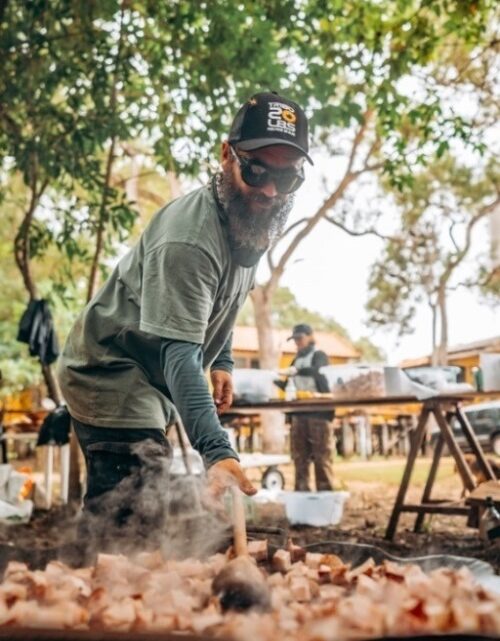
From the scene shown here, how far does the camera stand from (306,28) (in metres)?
5.13

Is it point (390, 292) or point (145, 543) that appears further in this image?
point (390, 292)

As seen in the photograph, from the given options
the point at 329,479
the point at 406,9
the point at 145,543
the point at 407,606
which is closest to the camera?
the point at 407,606

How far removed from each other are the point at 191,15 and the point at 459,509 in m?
4.09

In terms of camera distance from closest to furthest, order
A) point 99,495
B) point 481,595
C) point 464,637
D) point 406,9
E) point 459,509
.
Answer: point 464,637 < point 481,595 < point 99,495 < point 459,509 < point 406,9

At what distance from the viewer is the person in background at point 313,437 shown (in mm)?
6773

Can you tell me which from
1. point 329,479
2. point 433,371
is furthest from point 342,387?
point 329,479

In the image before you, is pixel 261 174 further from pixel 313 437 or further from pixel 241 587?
pixel 313 437

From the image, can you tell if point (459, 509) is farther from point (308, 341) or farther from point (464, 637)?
point (464, 637)

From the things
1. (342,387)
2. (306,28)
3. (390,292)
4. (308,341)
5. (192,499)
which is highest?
(390,292)

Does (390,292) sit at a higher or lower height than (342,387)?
higher

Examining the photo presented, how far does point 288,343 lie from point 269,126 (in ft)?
62.3

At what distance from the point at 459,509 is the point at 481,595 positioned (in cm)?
390

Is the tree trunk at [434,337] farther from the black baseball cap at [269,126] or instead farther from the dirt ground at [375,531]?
the black baseball cap at [269,126]

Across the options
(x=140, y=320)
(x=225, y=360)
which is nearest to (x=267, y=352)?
(x=225, y=360)
